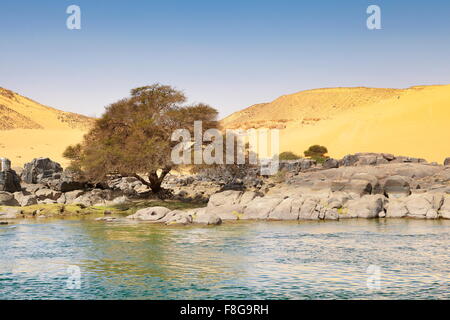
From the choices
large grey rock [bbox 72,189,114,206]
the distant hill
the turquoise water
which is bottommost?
the turquoise water

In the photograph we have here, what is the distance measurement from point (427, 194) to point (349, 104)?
93.7 meters

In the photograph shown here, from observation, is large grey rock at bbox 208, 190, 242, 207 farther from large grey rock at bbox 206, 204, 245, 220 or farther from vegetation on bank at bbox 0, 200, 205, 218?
vegetation on bank at bbox 0, 200, 205, 218

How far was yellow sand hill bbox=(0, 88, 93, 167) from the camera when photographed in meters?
67.1

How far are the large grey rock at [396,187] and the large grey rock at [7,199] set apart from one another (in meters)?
21.8

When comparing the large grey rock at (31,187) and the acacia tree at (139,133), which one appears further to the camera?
the large grey rock at (31,187)

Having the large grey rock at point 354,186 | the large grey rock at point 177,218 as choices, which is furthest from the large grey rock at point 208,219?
the large grey rock at point 354,186

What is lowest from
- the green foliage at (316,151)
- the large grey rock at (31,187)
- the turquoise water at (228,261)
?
the turquoise water at (228,261)

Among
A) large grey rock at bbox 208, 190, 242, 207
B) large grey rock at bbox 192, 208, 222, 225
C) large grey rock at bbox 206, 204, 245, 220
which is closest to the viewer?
large grey rock at bbox 192, 208, 222, 225

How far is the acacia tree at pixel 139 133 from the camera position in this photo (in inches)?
1355

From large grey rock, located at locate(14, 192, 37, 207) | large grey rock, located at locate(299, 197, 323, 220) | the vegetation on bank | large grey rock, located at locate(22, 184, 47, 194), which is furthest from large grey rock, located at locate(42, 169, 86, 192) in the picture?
large grey rock, located at locate(299, 197, 323, 220)

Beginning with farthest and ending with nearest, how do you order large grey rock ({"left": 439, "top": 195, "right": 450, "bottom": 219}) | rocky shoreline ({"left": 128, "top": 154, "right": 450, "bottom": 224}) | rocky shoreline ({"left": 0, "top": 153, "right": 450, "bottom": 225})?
rocky shoreline ({"left": 0, "top": 153, "right": 450, "bottom": 225})
rocky shoreline ({"left": 128, "top": 154, "right": 450, "bottom": 224})
large grey rock ({"left": 439, "top": 195, "right": 450, "bottom": 219})

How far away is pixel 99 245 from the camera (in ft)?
70.8

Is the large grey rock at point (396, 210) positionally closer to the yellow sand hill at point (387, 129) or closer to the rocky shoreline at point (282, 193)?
the rocky shoreline at point (282, 193)

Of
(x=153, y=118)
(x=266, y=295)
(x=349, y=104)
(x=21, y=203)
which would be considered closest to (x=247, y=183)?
(x=153, y=118)
